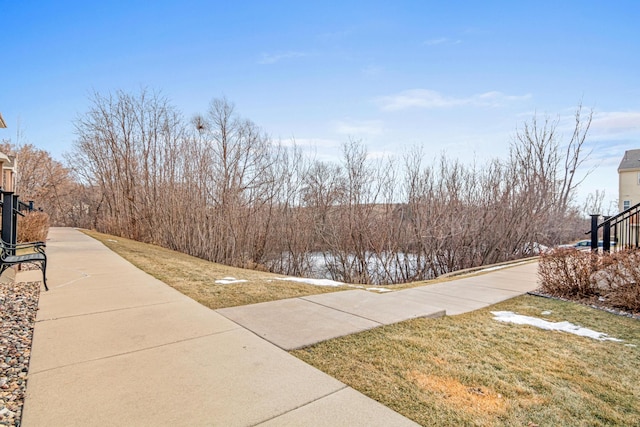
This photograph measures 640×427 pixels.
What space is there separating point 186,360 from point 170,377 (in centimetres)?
27

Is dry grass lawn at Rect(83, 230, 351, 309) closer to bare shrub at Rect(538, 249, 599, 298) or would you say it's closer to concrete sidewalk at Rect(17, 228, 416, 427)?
concrete sidewalk at Rect(17, 228, 416, 427)

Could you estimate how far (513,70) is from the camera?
9.80m

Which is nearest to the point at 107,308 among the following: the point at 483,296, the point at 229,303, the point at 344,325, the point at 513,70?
the point at 229,303

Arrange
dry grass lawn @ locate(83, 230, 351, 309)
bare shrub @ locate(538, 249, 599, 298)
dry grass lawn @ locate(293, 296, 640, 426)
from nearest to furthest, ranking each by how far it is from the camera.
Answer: dry grass lawn @ locate(293, 296, 640, 426)
dry grass lawn @ locate(83, 230, 351, 309)
bare shrub @ locate(538, 249, 599, 298)

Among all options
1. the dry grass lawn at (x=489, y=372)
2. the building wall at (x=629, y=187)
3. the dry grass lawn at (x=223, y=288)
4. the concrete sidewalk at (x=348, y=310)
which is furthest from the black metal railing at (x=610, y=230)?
the building wall at (x=629, y=187)

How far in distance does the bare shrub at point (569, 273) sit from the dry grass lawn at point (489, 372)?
5.39 ft

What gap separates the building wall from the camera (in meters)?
24.5

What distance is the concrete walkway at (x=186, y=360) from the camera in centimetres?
184

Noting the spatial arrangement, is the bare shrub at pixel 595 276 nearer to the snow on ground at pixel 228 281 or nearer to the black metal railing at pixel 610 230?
the black metal railing at pixel 610 230

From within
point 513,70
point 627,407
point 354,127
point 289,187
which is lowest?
point 627,407

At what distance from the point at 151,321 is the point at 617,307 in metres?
6.15

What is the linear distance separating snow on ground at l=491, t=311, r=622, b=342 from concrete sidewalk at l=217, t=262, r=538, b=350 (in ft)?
1.37

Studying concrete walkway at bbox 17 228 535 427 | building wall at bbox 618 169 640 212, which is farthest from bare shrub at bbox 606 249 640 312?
building wall at bbox 618 169 640 212

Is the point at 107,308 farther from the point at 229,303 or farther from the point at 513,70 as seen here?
the point at 513,70
